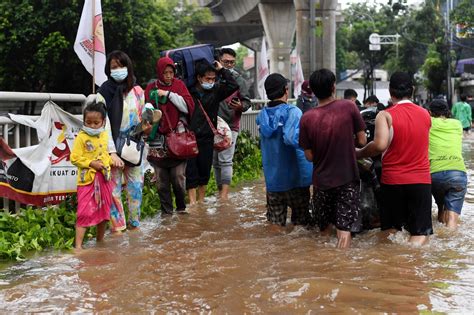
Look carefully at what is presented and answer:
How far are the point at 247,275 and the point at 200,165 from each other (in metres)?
3.49

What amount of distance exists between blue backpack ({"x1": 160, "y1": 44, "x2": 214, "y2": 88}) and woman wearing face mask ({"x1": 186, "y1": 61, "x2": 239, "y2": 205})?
0.07 m

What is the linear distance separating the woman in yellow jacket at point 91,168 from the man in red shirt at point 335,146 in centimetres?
176

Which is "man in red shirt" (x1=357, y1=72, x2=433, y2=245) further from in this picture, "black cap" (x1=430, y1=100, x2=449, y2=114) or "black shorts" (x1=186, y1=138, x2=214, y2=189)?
"black shorts" (x1=186, y1=138, x2=214, y2=189)

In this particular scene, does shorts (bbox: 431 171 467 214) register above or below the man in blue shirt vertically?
below

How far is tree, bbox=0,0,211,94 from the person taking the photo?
26719 mm

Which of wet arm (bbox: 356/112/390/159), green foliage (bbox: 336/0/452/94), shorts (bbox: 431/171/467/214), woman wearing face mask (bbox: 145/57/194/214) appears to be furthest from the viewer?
green foliage (bbox: 336/0/452/94)

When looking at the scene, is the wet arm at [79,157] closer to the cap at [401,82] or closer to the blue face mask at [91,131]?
the blue face mask at [91,131]

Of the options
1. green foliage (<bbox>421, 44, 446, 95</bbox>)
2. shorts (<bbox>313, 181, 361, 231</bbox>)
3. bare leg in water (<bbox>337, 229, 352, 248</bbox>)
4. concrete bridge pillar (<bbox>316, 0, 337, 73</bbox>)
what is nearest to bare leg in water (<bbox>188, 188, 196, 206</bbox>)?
shorts (<bbox>313, 181, 361, 231</bbox>)

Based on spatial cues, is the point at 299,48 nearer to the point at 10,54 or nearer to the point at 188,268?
the point at 10,54

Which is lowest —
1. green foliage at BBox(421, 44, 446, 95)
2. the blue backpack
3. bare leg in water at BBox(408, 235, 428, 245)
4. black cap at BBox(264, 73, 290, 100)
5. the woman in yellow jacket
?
bare leg in water at BBox(408, 235, 428, 245)

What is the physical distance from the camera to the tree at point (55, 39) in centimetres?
2672

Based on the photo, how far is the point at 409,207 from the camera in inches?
249

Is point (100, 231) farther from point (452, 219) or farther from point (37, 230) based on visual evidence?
point (452, 219)

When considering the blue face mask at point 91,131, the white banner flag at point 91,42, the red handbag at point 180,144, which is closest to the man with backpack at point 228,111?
the red handbag at point 180,144
